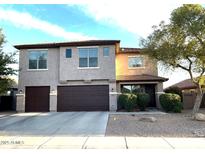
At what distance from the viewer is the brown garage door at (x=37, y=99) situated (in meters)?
23.9

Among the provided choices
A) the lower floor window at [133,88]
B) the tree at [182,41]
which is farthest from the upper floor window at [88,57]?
the tree at [182,41]

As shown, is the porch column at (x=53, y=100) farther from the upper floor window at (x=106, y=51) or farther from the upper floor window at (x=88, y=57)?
the upper floor window at (x=106, y=51)

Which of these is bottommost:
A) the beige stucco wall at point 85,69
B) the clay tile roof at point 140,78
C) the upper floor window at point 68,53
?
the clay tile roof at point 140,78

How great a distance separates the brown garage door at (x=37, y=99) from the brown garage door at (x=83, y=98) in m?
1.30

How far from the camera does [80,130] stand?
12805mm

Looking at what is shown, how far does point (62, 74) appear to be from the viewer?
76.4 feet

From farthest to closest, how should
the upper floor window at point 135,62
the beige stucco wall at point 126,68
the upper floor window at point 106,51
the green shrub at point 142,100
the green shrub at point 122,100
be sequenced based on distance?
the upper floor window at point 135,62, the beige stucco wall at point 126,68, the upper floor window at point 106,51, the green shrub at point 142,100, the green shrub at point 122,100

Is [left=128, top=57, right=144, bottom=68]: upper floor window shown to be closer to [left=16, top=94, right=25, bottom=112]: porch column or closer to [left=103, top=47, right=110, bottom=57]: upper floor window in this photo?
[left=103, top=47, right=110, bottom=57]: upper floor window

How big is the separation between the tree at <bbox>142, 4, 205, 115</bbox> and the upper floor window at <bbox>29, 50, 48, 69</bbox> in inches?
382

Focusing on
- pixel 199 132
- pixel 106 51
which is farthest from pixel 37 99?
pixel 199 132
